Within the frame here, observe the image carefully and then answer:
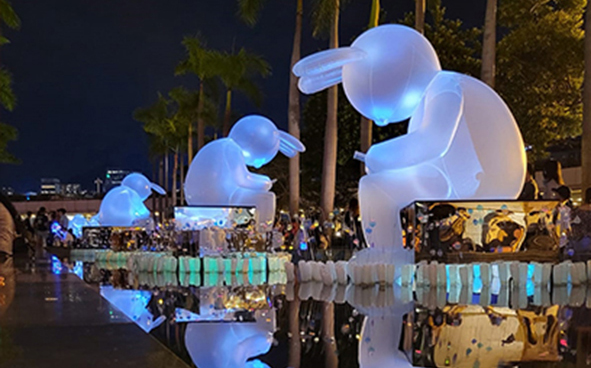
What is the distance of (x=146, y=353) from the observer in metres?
3.96

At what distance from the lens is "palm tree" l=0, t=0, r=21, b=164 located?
21203 millimetres

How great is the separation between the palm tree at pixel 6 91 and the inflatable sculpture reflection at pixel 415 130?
15.5m

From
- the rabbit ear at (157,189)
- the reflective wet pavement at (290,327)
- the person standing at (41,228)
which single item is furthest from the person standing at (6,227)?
the rabbit ear at (157,189)

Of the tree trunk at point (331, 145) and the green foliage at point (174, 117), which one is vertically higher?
the green foliage at point (174, 117)

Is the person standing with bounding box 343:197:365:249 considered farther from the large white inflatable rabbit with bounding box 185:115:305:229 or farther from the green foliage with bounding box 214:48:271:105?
the green foliage with bounding box 214:48:271:105

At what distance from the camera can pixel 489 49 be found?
15.4 meters

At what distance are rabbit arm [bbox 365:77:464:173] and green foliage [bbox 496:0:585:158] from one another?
526 inches

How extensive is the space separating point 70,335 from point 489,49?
43.2ft

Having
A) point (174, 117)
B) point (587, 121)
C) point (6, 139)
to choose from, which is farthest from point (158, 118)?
point (587, 121)

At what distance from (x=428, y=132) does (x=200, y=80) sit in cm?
2578

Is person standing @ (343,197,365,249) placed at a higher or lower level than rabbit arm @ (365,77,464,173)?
lower

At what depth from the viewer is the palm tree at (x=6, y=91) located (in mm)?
21203

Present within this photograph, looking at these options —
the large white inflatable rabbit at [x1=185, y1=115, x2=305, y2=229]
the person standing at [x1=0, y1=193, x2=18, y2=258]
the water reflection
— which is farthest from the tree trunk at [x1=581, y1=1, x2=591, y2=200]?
the person standing at [x1=0, y1=193, x2=18, y2=258]

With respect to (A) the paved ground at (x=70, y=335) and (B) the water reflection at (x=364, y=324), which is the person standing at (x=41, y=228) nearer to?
(B) the water reflection at (x=364, y=324)
